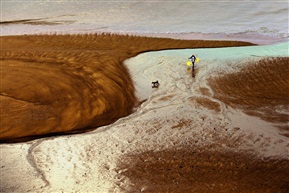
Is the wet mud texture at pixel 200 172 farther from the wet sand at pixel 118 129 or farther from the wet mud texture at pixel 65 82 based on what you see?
the wet mud texture at pixel 65 82

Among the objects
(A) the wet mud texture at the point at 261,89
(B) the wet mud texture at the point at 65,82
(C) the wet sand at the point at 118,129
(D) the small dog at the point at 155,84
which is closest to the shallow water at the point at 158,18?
(B) the wet mud texture at the point at 65,82

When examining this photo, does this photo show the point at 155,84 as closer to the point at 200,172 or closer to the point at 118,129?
the point at 118,129

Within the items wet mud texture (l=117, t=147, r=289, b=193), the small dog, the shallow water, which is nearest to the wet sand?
wet mud texture (l=117, t=147, r=289, b=193)

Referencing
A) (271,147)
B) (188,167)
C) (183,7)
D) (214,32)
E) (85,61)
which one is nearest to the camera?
(188,167)

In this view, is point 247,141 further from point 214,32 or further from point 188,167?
point 214,32

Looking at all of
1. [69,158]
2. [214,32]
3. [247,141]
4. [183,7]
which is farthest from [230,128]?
[183,7]

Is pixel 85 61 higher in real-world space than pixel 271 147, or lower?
higher
